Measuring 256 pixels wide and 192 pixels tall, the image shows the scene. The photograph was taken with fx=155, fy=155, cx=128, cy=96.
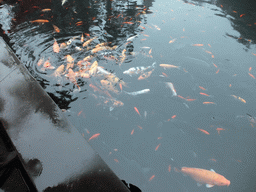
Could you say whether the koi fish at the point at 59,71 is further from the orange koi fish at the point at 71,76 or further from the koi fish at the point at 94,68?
the koi fish at the point at 94,68

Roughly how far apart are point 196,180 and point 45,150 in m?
2.04

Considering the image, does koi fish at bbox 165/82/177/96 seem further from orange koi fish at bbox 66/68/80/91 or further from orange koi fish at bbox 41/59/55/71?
orange koi fish at bbox 41/59/55/71

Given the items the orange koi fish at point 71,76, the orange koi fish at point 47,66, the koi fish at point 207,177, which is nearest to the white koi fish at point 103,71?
the orange koi fish at point 71,76

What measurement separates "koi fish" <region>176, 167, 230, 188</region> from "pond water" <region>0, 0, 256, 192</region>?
2.6 inches

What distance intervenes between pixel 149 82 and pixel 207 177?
207cm

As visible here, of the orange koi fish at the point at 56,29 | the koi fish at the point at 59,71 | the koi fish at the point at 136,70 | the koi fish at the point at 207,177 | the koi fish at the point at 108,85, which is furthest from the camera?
the orange koi fish at the point at 56,29

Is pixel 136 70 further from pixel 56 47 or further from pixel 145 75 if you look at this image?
pixel 56 47

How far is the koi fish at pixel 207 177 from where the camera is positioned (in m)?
2.20

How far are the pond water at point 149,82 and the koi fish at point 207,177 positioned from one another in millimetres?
66

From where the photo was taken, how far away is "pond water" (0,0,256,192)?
8.13ft

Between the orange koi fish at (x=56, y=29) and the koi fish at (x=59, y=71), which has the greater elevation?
the orange koi fish at (x=56, y=29)

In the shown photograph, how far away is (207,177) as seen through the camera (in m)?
2.20

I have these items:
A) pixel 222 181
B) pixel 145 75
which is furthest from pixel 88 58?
pixel 222 181

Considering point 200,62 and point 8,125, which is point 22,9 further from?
point 200,62
